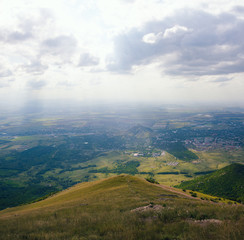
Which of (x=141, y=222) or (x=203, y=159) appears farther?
(x=203, y=159)

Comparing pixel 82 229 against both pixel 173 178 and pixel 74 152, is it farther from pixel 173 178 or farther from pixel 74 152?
pixel 74 152

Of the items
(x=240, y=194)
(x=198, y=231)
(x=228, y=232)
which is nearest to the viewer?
(x=228, y=232)

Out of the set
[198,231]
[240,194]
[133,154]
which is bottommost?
[133,154]

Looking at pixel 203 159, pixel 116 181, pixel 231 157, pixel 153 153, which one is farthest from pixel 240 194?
pixel 153 153

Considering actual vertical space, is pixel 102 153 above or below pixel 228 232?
below

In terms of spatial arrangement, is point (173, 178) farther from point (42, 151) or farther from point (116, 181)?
point (42, 151)

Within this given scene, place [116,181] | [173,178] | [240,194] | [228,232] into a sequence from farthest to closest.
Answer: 1. [173,178]
2. [240,194]
3. [116,181]
4. [228,232]

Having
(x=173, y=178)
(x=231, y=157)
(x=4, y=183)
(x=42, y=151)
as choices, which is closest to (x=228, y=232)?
(x=173, y=178)

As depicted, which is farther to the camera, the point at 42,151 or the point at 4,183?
the point at 42,151

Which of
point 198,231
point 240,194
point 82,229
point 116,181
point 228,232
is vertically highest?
point 228,232
